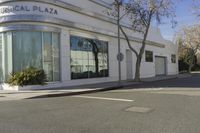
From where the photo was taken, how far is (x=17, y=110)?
12570 mm

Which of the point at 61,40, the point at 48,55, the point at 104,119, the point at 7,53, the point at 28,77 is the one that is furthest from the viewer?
the point at 61,40

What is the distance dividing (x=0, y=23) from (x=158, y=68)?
30.0 metres

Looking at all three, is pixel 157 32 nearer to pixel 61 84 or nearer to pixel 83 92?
pixel 61 84

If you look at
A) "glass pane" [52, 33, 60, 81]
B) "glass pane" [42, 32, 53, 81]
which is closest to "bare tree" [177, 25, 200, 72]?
"glass pane" [52, 33, 60, 81]

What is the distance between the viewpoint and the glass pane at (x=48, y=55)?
77.4ft

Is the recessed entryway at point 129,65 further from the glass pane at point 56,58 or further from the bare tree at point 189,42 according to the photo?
the bare tree at point 189,42

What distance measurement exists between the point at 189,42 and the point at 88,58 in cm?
3691

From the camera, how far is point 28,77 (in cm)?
2198

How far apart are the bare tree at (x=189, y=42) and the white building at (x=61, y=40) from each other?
98.6 feet

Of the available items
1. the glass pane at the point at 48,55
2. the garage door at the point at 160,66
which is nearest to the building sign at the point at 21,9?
the glass pane at the point at 48,55

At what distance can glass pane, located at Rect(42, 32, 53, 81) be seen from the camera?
77.4 feet

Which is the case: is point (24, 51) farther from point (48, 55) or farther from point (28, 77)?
point (28, 77)

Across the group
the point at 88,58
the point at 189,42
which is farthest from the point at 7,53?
the point at 189,42

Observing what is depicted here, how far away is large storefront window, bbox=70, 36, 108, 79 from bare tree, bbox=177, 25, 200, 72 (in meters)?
32.1
